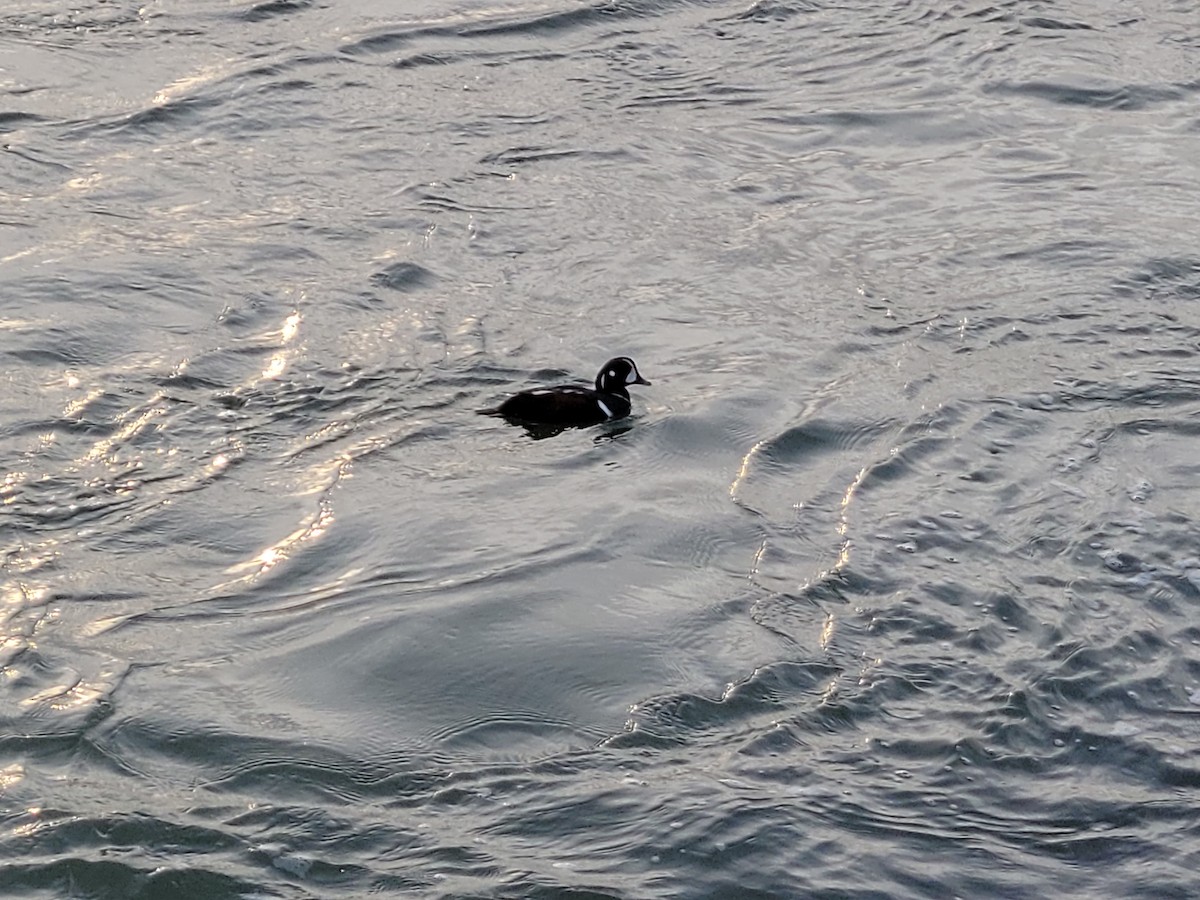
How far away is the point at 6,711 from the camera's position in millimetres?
6883

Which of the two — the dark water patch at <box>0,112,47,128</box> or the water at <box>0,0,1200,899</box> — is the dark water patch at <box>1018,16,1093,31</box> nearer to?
the water at <box>0,0,1200,899</box>

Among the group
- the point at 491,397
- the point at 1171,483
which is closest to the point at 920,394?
the point at 1171,483

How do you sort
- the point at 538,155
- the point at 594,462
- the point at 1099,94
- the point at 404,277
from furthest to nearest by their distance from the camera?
1. the point at 1099,94
2. the point at 538,155
3. the point at 404,277
4. the point at 594,462

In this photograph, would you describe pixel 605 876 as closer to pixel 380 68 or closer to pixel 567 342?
pixel 567 342

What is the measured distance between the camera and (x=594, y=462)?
31.6 feet

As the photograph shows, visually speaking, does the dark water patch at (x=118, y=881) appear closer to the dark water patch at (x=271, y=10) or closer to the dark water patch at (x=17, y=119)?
the dark water patch at (x=17, y=119)

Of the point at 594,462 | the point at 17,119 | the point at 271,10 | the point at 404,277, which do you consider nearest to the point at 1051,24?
the point at 271,10

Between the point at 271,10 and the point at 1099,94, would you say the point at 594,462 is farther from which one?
the point at 271,10

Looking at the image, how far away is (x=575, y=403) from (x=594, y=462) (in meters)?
0.33

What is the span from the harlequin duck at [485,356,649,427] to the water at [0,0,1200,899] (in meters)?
0.15

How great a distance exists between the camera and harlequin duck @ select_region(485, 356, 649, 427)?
31.7ft

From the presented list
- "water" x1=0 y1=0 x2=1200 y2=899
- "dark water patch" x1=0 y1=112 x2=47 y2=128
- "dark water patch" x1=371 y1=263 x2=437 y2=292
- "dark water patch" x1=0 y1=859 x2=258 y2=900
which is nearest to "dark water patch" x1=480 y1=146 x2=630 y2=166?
"water" x1=0 y1=0 x2=1200 y2=899

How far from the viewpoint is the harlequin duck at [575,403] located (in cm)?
966

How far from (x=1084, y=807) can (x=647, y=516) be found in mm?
2805
